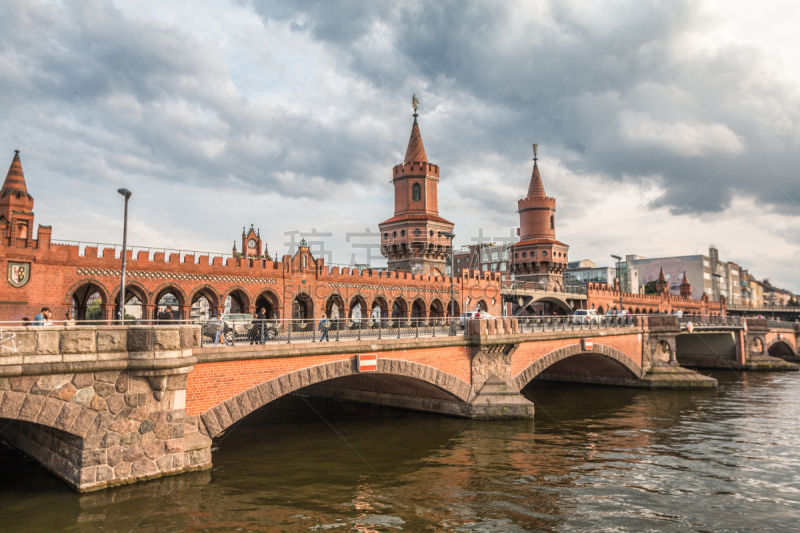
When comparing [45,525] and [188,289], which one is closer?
[45,525]

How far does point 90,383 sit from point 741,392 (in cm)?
3867

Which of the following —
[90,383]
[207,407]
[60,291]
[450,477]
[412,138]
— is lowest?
[450,477]

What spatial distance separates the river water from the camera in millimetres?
12211

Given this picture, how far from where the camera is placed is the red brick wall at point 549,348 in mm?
25906

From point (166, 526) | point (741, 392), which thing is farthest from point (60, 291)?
point (741, 392)

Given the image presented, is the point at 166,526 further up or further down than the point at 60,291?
further down

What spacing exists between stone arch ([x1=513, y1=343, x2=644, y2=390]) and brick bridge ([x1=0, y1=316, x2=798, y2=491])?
2010 millimetres

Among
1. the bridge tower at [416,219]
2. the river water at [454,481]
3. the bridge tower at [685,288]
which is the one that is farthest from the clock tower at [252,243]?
the bridge tower at [685,288]

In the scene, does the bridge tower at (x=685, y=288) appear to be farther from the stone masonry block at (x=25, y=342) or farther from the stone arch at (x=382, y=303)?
the stone masonry block at (x=25, y=342)

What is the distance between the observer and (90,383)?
12.5m

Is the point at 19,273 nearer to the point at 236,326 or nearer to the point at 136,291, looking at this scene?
the point at 136,291

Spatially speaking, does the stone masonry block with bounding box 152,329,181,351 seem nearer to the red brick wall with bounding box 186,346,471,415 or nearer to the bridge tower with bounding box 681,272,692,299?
the red brick wall with bounding box 186,346,471,415

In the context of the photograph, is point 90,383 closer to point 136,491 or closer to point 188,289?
point 136,491

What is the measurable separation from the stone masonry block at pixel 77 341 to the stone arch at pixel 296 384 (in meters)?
3.74
